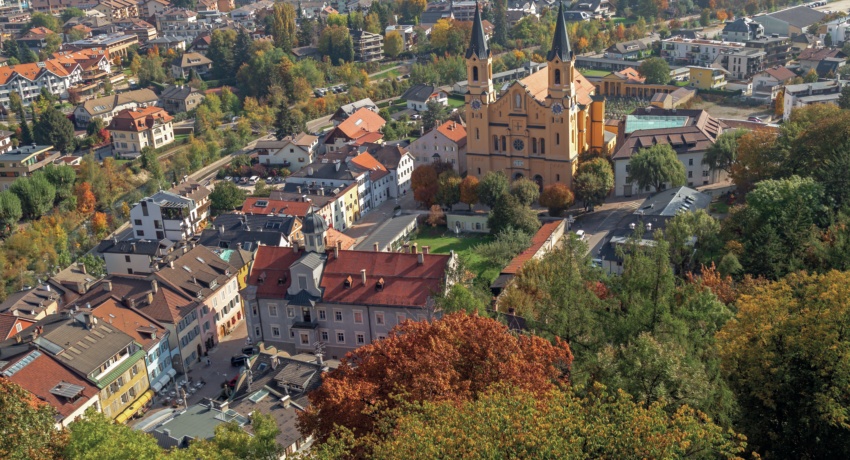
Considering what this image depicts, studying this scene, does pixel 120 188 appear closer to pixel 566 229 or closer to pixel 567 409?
pixel 566 229

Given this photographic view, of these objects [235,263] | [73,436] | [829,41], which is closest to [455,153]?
[235,263]

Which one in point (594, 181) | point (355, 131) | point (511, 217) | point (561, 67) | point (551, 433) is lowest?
point (511, 217)

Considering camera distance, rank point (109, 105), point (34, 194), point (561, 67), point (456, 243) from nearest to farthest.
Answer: point (456, 243) → point (561, 67) → point (34, 194) → point (109, 105)

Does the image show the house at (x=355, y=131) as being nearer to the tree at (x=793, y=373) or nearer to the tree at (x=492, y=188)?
Answer: the tree at (x=492, y=188)

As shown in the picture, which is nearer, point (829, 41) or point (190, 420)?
point (190, 420)

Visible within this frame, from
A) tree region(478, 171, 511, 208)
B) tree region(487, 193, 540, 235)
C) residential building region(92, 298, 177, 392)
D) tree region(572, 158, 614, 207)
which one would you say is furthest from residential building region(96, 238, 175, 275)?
tree region(572, 158, 614, 207)

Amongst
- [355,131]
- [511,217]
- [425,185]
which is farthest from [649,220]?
[355,131]

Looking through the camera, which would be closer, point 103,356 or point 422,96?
point 103,356

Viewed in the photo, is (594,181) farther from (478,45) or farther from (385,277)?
(385,277)
